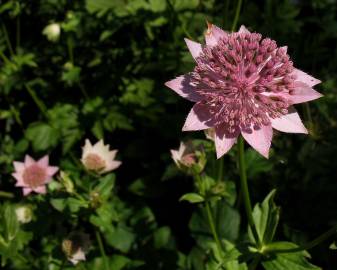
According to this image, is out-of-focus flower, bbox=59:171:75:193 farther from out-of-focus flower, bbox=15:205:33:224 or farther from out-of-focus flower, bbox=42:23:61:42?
out-of-focus flower, bbox=42:23:61:42

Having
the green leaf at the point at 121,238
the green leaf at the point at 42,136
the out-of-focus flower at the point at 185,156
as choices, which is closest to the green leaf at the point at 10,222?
the green leaf at the point at 121,238

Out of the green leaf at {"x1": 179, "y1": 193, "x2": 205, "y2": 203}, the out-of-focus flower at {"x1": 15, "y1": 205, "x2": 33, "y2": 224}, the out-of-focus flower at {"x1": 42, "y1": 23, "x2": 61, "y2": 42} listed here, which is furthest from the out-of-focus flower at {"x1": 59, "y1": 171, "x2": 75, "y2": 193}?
the out-of-focus flower at {"x1": 42, "y1": 23, "x2": 61, "y2": 42}

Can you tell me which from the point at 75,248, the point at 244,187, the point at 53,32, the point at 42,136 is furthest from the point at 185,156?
the point at 53,32

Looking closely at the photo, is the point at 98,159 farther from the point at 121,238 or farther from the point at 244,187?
the point at 244,187

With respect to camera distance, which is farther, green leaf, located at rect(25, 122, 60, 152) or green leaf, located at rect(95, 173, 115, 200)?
green leaf, located at rect(25, 122, 60, 152)

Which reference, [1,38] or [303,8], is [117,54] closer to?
[1,38]

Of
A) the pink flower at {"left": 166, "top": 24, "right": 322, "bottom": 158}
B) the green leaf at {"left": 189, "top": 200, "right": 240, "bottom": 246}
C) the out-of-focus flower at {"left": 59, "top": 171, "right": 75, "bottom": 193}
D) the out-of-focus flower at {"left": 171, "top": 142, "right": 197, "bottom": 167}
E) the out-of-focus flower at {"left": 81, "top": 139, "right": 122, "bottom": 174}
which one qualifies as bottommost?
the green leaf at {"left": 189, "top": 200, "right": 240, "bottom": 246}

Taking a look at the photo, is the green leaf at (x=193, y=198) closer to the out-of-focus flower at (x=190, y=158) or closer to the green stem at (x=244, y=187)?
the out-of-focus flower at (x=190, y=158)
